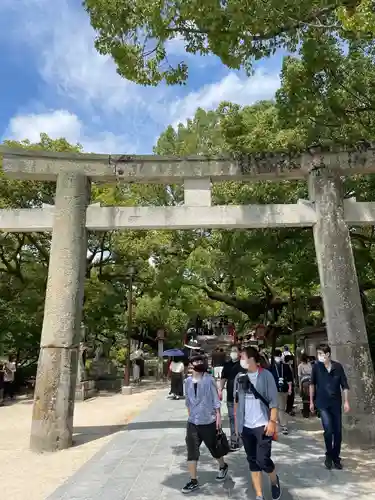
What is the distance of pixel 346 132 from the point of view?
10477 mm

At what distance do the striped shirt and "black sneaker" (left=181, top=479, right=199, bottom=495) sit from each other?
69 centimetres

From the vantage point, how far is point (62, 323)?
7797 millimetres

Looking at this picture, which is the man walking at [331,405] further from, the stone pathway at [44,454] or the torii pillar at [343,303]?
the stone pathway at [44,454]

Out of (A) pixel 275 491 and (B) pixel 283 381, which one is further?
(B) pixel 283 381

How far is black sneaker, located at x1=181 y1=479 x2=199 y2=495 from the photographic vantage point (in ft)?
15.8

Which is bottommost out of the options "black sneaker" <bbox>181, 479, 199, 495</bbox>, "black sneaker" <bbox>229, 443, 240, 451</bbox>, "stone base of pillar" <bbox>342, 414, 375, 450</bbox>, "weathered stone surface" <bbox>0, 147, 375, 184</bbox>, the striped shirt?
"black sneaker" <bbox>181, 479, 199, 495</bbox>

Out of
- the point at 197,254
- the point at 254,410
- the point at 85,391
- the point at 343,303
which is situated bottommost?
the point at 85,391

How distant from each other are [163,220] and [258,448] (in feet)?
16.5

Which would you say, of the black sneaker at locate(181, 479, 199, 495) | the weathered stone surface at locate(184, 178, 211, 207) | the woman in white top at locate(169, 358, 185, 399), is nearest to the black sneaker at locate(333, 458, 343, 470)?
the black sneaker at locate(181, 479, 199, 495)

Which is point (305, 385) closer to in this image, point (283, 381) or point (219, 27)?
point (283, 381)

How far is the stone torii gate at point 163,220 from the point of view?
296 inches

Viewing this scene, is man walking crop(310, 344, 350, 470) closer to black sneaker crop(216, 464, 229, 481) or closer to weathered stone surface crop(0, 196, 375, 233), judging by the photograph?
black sneaker crop(216, 464, 229, 481)

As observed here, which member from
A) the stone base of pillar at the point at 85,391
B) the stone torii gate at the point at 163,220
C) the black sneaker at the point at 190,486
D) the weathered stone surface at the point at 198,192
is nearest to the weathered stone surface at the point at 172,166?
the stone torii gate at the point at 163,220

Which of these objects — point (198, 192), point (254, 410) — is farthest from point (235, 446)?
point (198, 192)
